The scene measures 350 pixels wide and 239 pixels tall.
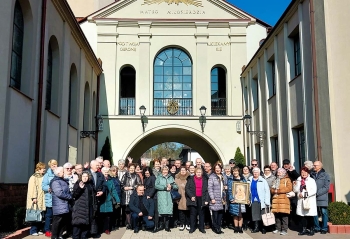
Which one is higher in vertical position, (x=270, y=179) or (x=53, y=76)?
(x=53, y=76)

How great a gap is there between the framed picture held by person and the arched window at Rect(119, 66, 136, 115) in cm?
1254

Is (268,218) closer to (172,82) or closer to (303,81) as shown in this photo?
(303,81)

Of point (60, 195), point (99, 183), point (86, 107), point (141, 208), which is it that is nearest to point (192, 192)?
point (141, 208)

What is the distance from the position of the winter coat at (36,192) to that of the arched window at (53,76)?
5201 millimetres

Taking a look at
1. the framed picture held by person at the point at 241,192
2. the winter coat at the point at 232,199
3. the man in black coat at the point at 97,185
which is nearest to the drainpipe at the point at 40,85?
the man in black coat at the point at 97,185

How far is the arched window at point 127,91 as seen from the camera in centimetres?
2206

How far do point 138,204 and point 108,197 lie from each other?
1013 millimetres

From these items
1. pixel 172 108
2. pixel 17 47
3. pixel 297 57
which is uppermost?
pixel 297 57

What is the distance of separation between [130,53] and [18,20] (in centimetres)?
1120

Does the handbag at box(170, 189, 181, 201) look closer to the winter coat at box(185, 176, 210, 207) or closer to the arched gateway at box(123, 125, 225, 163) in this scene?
the winter coat at box(185, 176, 210, 207)

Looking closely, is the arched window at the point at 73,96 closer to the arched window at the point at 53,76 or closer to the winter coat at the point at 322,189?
the arched window at the point at 53,76

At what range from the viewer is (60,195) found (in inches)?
322

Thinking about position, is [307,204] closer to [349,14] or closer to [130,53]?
[349,14]

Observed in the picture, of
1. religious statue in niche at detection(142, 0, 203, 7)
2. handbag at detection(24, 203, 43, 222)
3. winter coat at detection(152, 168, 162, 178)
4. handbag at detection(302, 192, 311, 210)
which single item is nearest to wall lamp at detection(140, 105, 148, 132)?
religious statue in niche at detection(142, 0, 203, 7)
